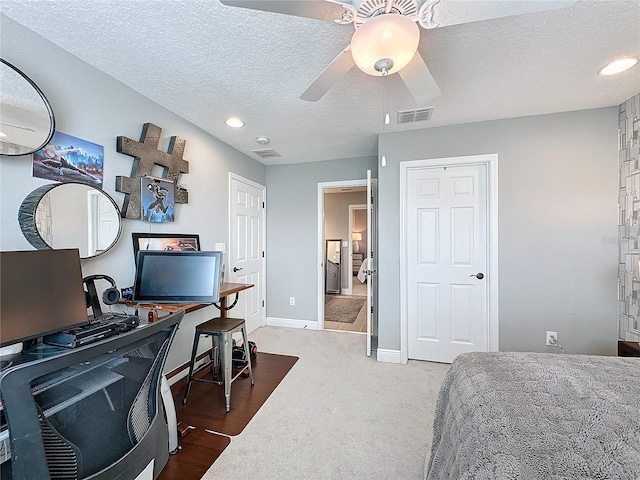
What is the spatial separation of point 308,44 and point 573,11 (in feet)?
4.35

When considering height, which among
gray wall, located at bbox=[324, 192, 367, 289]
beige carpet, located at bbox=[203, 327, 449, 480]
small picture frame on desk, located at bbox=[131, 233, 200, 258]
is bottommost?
beige carpet, located at bbox=[203, 327, 449, 480]

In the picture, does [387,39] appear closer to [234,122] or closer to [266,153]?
[234,122]

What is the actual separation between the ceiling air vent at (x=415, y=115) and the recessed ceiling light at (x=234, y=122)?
148 cm

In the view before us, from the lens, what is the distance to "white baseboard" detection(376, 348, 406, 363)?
2885 mm

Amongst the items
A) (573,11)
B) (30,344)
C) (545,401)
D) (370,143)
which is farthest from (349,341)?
(573,11)

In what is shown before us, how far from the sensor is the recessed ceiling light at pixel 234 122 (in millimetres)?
2564

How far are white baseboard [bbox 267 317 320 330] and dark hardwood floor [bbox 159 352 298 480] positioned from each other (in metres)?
1.06

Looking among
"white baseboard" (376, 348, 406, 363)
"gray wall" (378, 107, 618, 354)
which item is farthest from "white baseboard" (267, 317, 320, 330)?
"gray wall" (378, 107, 618, 354)

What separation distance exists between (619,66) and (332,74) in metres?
1.95

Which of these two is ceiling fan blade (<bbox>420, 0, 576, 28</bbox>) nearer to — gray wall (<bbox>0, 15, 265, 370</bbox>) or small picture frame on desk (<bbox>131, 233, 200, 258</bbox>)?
gray wall (<bbox>0, 15, 265, 370</bbox>)

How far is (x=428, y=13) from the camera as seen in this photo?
43.6 inches

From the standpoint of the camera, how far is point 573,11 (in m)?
1.34

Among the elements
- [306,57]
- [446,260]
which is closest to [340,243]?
[446,260]

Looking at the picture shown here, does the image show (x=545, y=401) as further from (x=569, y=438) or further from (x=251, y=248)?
(x=251, y=248)
